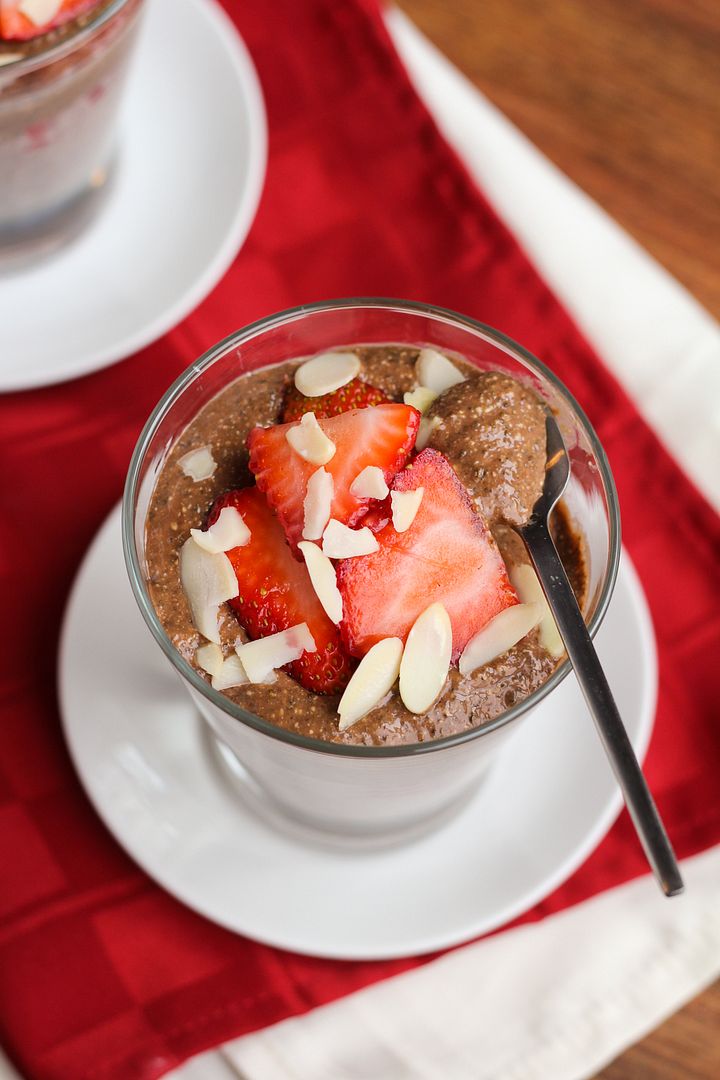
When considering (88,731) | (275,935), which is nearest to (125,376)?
(88,731)

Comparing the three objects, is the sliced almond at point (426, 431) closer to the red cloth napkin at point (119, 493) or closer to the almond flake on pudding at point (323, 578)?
the almond flake on pudding at point (323, 578)

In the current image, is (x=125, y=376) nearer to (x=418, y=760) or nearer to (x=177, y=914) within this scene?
(x=177, y=914)

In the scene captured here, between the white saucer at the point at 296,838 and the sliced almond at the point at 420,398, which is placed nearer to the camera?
the sliced almond at the point at 420,398

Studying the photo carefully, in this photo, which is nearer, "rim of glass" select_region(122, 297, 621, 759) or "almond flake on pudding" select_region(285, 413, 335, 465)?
"rim of glass" select_region(122, 297, 621, 759)

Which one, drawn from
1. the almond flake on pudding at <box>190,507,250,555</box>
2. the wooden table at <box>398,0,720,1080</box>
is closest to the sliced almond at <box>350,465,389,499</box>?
the almond flake on pudding at <box>190,507,250,555</box>

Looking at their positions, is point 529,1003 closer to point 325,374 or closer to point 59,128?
point 325,374

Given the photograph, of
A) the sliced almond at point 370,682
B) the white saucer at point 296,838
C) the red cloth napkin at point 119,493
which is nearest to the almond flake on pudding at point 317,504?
the sliced almond at point 370,682

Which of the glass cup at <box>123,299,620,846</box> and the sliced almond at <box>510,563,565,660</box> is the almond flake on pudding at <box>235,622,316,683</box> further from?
the sliced almond at <box>510,563,565,660</box>

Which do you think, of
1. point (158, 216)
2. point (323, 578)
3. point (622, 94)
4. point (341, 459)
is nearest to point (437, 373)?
point (341, 459)
